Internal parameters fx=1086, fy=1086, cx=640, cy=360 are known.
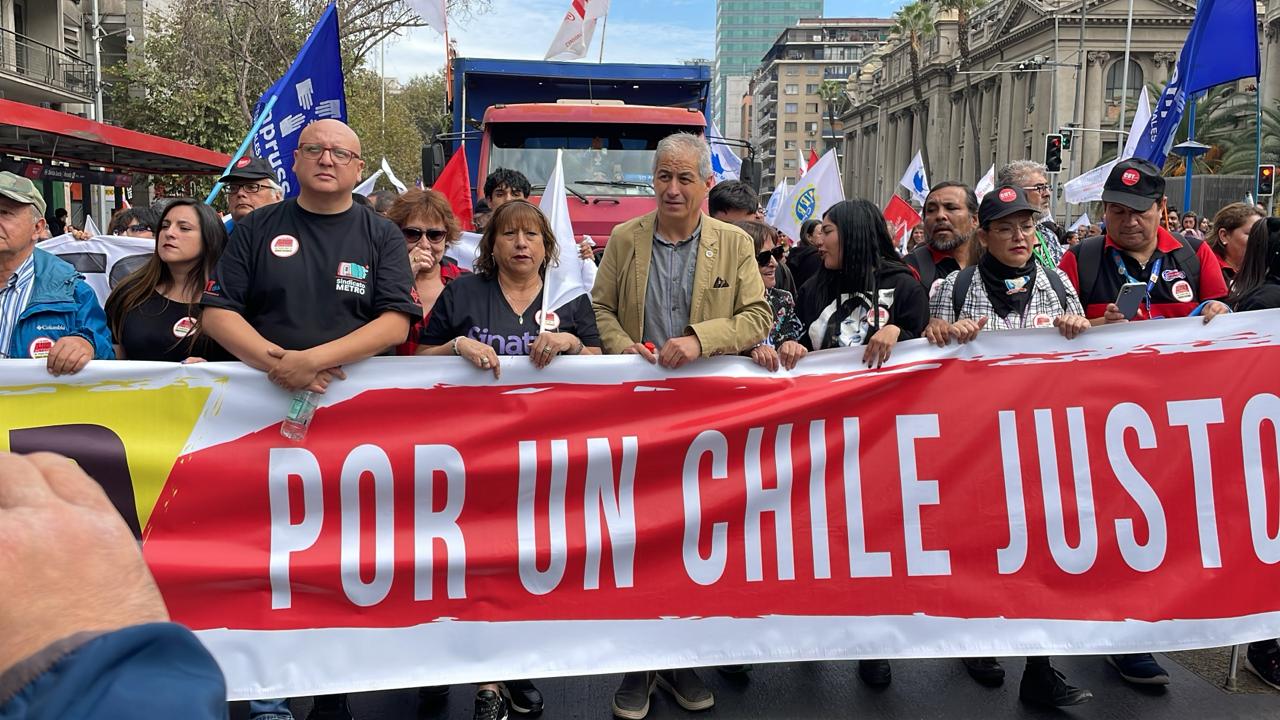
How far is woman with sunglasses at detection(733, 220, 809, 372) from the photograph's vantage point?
4.08 m

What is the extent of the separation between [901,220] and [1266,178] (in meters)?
19.4

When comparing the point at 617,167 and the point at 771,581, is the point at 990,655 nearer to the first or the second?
the point at 771,581

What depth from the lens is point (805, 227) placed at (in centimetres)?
862

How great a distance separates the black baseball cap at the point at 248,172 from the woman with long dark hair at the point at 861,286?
2973mm

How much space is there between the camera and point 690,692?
4.18m

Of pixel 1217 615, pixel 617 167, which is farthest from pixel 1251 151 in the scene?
pixel 1217 615

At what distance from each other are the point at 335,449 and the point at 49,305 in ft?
4.05

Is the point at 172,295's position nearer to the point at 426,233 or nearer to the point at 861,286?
the point at 426,233

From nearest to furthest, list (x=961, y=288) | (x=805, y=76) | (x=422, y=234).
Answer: (x=961, y=288)
(x=422, y=234)
(x=805, y=76)

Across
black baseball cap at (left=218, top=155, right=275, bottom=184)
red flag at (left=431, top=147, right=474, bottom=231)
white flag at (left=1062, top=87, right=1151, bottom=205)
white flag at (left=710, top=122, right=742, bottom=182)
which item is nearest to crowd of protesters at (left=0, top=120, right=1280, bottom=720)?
black baseball cap at (left=218, top=155, right=275, bottom=184)

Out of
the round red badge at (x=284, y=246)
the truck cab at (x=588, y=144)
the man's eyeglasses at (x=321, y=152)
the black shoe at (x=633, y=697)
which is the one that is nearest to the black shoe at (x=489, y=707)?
the black shoe at (x=633, y=697)

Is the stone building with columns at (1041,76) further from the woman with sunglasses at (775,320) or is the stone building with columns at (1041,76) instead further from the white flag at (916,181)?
the woman with sunglasses at (775,320)

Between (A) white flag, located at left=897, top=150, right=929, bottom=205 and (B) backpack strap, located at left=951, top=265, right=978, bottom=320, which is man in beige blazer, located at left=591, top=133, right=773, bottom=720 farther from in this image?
(A) white flag, located at left=897, top=150, right=929, bottom=205

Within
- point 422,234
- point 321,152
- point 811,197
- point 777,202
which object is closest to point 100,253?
point 422,234
